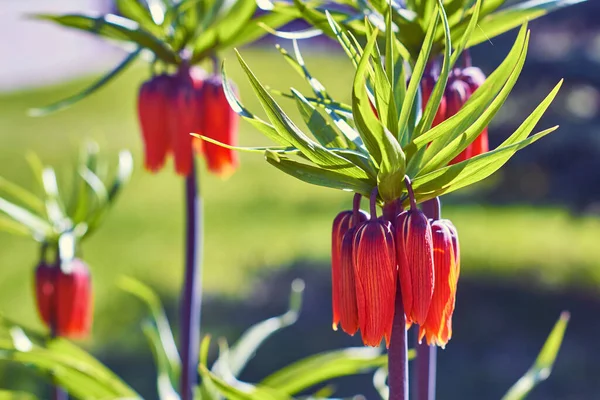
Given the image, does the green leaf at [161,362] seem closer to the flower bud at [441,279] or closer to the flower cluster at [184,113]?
the flower cluster at [184,113]

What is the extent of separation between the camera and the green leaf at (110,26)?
1356 millimetres

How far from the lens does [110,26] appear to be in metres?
1.35

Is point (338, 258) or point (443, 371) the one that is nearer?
point (338, 258)

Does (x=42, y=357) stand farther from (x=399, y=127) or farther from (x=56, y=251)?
(x=399, y=127)

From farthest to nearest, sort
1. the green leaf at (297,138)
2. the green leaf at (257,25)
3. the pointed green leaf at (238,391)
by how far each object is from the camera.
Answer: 1. the green leaf at (257,25)
2. the pointed green leaf at (238,391)
3. the green leaf at (297,138)

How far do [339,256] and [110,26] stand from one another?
2.00ft

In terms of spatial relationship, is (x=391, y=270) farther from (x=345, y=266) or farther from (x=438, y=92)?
(x=438, y=92)

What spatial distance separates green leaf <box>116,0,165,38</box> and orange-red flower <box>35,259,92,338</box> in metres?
0.47

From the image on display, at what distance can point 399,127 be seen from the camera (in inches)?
36.5

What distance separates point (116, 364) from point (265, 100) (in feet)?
9.23

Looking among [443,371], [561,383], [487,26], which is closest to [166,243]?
[443,371]

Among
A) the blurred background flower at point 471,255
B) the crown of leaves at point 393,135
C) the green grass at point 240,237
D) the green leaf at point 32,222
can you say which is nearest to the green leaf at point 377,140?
the crown of leaves at point 393,135

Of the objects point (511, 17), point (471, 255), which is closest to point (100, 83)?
point (511, 17)

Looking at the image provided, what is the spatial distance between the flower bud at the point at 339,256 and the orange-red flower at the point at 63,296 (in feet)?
2.54
